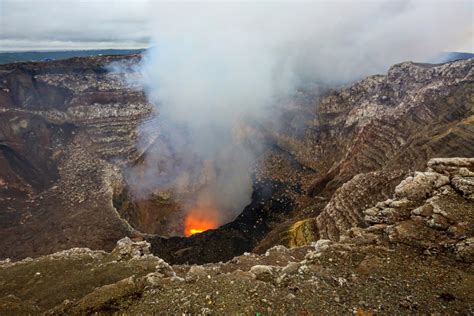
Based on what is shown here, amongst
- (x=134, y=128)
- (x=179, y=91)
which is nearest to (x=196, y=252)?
(x=134, y=128)

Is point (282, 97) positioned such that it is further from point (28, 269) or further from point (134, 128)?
point (28, 269)

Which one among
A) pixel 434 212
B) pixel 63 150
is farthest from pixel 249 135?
pixel 434 212

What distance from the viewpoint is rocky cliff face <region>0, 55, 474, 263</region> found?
25.6 m

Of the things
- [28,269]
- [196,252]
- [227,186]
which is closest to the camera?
[28,269]

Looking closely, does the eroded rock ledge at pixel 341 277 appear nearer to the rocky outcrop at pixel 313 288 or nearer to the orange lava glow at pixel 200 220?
the rocky outcrop at pixel 313 288

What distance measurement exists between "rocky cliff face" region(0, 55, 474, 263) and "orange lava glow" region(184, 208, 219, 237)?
9.43ft

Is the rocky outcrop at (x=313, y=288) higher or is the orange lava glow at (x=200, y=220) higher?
the rocky outcrop at (x=313, y=288)

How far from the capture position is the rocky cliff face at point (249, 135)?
25578mm

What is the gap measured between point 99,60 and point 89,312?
153 ft

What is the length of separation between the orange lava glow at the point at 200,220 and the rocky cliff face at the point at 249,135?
287 cm

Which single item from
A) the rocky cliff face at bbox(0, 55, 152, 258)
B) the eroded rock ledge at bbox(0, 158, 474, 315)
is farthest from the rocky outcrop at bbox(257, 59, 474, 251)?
the rocky cliff face at bbox(0, 55, 152, 258)

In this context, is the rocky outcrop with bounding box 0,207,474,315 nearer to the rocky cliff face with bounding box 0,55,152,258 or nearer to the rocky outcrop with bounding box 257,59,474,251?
the rocky outcrop with bounding box 257,59,474,251

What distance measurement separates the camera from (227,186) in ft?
157

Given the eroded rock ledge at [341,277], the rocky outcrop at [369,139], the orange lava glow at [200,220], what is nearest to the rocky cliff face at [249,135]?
the rocky outcrop at [369,139]
